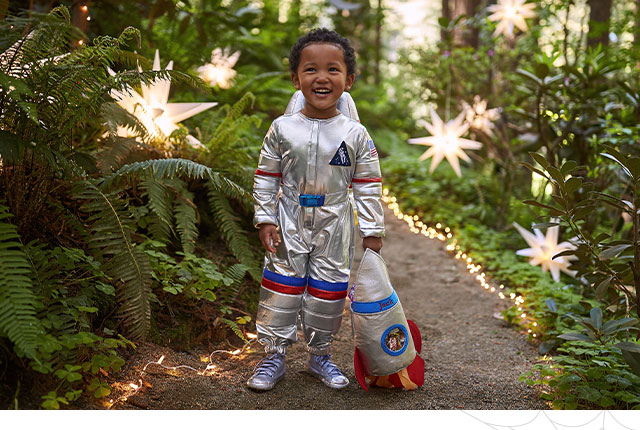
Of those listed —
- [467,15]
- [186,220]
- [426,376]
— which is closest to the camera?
[426,376]

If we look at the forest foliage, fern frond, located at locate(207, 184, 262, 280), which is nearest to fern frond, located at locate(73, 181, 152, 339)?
the forest foliage

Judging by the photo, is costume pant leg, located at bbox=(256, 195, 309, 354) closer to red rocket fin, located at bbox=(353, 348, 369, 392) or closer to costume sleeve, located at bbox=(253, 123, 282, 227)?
costume sleeve, located at bbox=(253, 123, 282, 227)

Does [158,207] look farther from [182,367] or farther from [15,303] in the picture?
[15,303]

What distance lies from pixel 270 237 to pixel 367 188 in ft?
1.73

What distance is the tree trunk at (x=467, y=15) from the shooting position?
7551 millimetres

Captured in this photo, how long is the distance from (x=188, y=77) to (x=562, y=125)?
11.9 ft

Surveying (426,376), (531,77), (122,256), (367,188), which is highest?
(531,77)

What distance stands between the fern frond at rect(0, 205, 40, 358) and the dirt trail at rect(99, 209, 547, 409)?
1.73ft

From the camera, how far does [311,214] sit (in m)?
2.64

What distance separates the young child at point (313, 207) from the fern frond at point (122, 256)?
0.56 m

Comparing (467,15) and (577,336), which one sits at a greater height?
(467,15)

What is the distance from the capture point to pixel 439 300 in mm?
4258

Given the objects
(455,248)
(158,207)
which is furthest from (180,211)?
(455,248)

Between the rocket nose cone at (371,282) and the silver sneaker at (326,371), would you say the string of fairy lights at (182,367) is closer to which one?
the silver sneaker at (326,371)
